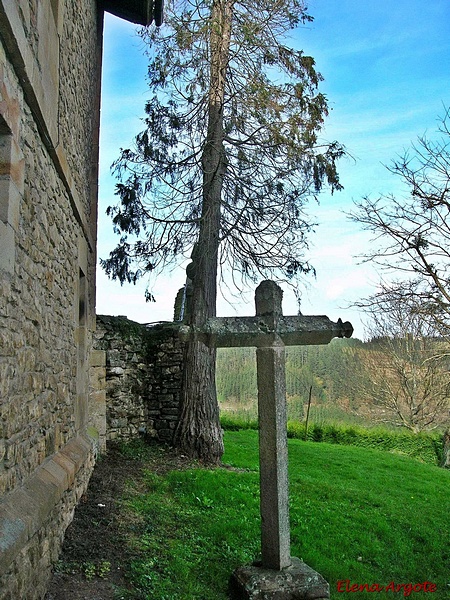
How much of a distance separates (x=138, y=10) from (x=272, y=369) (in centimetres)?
788

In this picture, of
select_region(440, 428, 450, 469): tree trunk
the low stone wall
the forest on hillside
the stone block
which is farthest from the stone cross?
the forest on hillside

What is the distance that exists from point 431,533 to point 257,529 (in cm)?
270

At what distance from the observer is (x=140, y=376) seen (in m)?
10.5

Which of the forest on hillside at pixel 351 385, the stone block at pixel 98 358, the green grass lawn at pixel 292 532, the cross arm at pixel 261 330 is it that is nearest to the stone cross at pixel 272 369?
the cross arm at pixel 261 330

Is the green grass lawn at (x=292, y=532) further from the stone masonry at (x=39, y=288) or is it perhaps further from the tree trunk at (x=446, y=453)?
the tree trunk at (x=446, y=453)

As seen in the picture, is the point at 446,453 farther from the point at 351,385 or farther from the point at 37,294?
the point at 37,294

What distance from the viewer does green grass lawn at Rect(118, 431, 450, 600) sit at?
469cm

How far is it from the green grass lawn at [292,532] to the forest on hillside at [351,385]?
450 inches

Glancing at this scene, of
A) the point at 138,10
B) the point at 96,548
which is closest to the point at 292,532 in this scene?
the point at 96,548

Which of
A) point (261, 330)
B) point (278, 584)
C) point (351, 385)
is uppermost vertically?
point (261, 330)

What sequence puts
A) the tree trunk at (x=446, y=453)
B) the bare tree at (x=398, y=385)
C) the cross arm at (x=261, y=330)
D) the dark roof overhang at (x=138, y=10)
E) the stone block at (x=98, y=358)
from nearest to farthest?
1. the cross arm at (x=261, y=330)
2. the stone block at (x=98, y=358)
3. the dark roof overhang at (x=138, y=10)
4. the tree trunk at (x=446, y=453)
5. the bare tree at (x=398, y=385)

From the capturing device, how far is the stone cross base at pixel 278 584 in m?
4.08

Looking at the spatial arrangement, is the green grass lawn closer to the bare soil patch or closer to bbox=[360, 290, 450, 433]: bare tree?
the bare soil patch

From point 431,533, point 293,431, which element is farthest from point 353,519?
point 293,431
